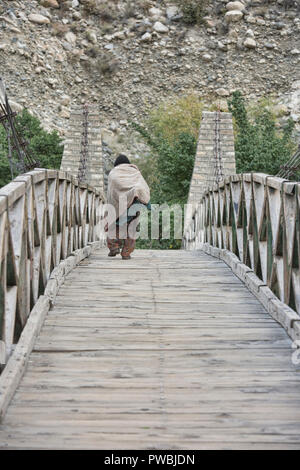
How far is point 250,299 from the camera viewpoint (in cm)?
411

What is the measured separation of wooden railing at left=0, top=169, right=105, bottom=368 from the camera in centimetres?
265

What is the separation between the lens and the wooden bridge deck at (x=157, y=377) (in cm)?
221

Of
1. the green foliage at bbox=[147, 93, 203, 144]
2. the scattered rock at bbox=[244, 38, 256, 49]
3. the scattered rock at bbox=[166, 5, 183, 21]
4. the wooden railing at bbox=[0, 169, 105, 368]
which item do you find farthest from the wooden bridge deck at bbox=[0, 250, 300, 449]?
the scattered rock at bbox=[166, 5, 183, 21]

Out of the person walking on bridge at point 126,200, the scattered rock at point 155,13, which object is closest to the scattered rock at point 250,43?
the scattered rock at point 155,13

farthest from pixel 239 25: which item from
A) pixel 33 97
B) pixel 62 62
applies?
pixel 33 97

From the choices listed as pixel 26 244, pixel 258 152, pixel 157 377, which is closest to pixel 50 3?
pixel 258 152

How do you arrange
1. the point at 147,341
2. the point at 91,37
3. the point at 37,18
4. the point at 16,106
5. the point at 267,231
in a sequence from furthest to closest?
the point at 91,37 < the point at 37,18 < the point at 16,106 < the point at 267,231 < the point at 147,341

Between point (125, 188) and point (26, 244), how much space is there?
358cm

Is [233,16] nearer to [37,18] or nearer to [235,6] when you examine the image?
[235,6]

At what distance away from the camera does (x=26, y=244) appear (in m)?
3.08

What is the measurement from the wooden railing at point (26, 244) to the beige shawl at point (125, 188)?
144cm

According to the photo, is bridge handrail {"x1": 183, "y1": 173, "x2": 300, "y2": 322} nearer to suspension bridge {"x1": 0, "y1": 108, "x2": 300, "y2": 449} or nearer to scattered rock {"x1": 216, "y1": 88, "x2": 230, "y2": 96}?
suspension bridge {"x1": 0, "y1": 108, "x2": 300, "y2": 449}

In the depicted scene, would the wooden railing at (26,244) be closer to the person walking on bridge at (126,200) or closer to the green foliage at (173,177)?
the person walking on bridge at (126,200)
